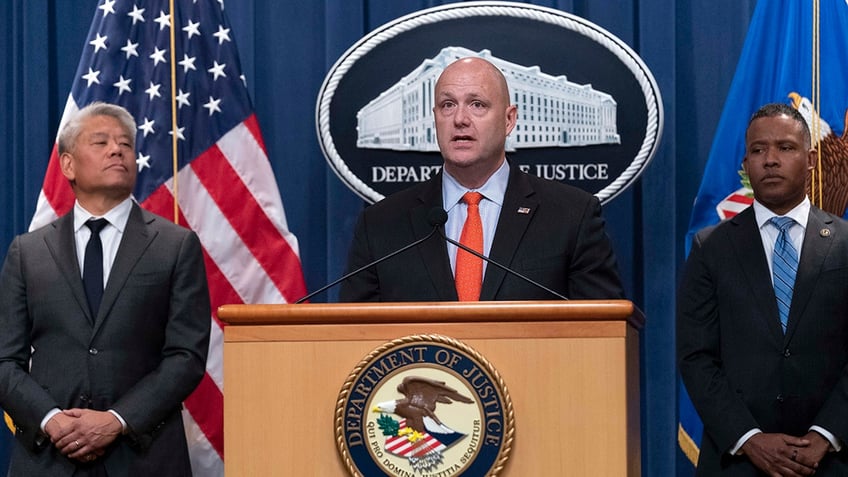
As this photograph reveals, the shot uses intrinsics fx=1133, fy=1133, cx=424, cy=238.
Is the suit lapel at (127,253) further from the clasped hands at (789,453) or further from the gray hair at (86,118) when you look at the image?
the clasped hands at (789,453)

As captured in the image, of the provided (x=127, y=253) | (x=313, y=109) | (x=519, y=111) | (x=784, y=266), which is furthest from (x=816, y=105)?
(x=127, y=253)

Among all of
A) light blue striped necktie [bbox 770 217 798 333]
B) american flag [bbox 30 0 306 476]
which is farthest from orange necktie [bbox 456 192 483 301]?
american flag [bbox 30 0 306 476]

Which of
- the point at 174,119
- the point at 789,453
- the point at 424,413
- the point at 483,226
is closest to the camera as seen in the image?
the point at 424,413

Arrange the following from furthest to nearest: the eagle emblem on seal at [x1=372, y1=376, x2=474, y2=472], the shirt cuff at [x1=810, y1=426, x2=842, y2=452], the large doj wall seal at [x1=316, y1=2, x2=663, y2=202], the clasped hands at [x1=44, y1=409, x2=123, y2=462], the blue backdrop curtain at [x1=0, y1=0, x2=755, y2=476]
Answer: the blue backdrop curtain at [x1=0, y1=0, x2=755, y2=476] < the large doj wall seal at [x1=316, y1=2, x2=663, y2=202] < the clasped hands at [x1=44, y1=409, x2=123, y2=462] < the shirt cuff at [x1=810, y1=426, x2=842, y2=452] < the eagle emblem on seal at [x1=372, y1=376, x2=474, y2=472]

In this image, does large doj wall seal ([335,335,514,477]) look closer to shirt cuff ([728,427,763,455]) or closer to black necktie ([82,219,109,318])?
shirt cuff ([728,427,763,455])

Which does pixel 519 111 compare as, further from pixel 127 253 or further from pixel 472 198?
pixel 127 253

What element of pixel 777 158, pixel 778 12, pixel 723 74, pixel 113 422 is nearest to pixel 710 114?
pixel 723 74

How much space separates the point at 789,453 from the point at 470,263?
0.91 meters

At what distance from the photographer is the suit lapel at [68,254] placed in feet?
9.73

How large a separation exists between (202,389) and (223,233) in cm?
51

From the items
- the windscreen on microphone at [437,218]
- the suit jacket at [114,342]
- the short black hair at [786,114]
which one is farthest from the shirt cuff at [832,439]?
the suit jacket at [114,342]

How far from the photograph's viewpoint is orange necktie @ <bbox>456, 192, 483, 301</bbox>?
94.2 inches

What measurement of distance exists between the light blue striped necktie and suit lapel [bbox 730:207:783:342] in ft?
0.07

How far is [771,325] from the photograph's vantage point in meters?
2.83
